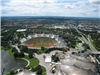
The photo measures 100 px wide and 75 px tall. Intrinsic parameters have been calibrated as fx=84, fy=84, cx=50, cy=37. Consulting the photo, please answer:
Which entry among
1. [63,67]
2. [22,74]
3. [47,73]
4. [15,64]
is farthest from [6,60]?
[63,67]

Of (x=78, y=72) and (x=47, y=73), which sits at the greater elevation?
(x=78, y=72)

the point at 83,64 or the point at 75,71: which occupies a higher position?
the point at 83,64

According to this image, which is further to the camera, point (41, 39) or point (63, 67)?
point (41, 39)

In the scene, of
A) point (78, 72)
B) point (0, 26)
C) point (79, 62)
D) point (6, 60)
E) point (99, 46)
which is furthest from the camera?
point (0, 26)

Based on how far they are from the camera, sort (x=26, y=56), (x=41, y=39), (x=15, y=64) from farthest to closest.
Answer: (x=41, y=39), (x=26, y=56), (x=15, y=64)

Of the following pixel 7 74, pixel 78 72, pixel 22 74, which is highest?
pixel 78 72

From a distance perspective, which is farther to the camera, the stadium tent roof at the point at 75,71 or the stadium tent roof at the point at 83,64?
the stadium tent roof at the point at 83,64

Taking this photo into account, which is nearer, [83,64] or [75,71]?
[75,71]

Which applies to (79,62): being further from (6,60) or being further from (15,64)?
(6,60)

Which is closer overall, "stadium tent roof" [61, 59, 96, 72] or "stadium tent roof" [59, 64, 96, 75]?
"stadium tent roof" [59, 64, 96, 75]
